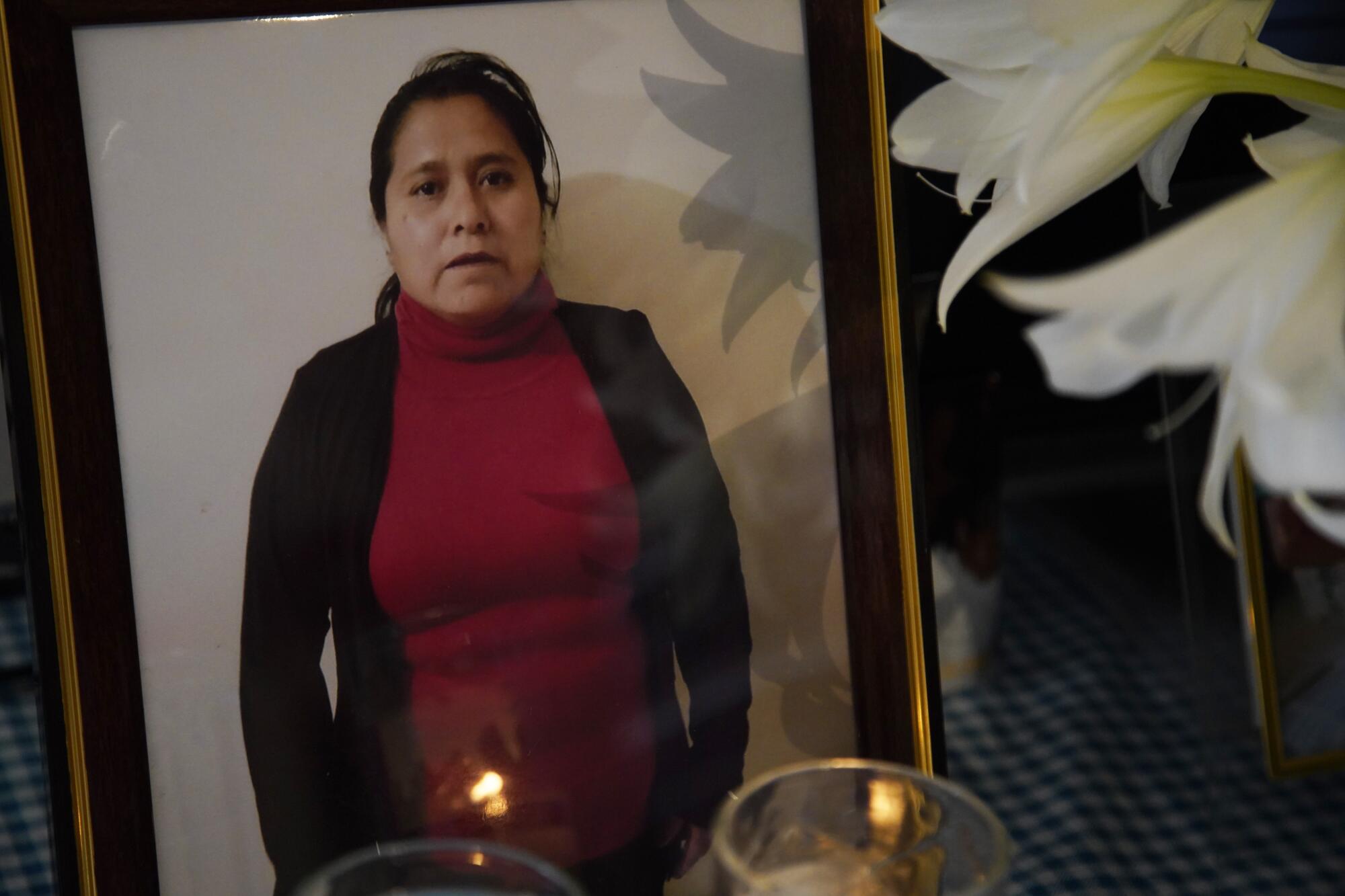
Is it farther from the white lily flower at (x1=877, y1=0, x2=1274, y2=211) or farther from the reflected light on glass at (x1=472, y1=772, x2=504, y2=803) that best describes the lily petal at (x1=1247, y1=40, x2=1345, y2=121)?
the reflected light on glass at (x1=472, y1=772, x2=504, y2=803)

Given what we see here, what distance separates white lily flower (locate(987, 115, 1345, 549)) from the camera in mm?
184

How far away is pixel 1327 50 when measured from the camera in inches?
18.2

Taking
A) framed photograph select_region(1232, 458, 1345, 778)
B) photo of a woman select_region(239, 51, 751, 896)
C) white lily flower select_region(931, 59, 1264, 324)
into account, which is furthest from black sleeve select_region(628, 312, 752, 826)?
framed photograph select_region(1232, 458, 1345, 778)

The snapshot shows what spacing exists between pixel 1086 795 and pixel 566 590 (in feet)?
0.76

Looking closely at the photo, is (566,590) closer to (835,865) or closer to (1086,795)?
(835,865)

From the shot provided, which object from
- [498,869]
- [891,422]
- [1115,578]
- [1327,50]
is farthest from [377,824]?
[1327,50]

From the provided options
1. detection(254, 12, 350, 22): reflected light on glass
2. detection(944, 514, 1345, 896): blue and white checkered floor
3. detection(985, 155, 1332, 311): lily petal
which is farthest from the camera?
detection(944, 514, 1345, 896): blue and white checkered floor

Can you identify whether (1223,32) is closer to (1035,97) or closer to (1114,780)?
(1035,97)

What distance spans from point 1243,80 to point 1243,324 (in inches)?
3.2

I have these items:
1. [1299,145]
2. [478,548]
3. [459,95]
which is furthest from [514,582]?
[1299,145]

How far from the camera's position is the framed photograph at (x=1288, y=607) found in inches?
15.9

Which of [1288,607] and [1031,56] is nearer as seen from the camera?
[1031,56]

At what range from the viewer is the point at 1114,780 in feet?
1.39

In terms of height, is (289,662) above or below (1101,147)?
below
